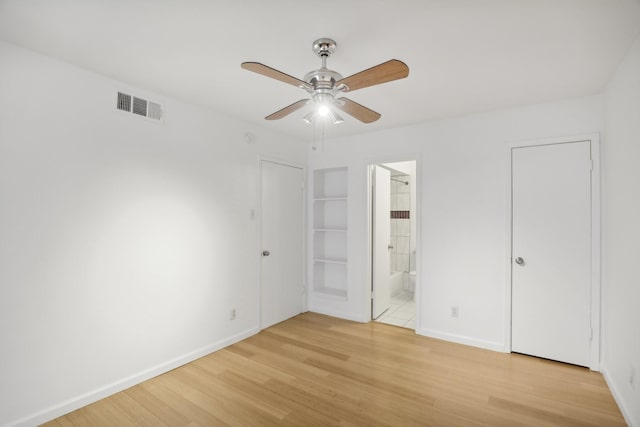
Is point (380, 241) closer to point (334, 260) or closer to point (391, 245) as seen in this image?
point (391, 245)

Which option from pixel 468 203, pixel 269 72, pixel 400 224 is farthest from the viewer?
pixel 400 224

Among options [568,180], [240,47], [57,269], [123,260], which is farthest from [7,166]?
[568,180]

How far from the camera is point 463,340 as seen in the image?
3.45 metres

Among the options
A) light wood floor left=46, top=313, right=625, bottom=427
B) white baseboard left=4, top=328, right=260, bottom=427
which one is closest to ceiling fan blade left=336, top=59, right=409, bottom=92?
light wood floor left=46, top=313, right=625, bottom=427

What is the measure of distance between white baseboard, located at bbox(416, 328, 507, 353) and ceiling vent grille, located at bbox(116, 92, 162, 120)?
3.70m

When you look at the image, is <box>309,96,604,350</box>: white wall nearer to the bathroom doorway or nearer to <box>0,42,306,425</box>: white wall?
the bathroom doorway

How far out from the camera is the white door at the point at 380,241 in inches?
168

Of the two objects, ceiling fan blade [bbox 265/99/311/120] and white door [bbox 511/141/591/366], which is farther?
white door [bbox 511/141/591/366]

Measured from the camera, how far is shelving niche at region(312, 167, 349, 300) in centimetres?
465

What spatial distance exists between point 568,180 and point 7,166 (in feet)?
14.9

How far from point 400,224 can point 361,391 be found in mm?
3926

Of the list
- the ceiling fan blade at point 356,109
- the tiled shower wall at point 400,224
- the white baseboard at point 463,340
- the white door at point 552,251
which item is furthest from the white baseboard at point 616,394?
the tiled shower wall at point 400,224

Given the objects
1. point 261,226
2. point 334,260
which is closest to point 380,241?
point 334,260

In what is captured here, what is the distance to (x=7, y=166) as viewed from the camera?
6.57 feet
